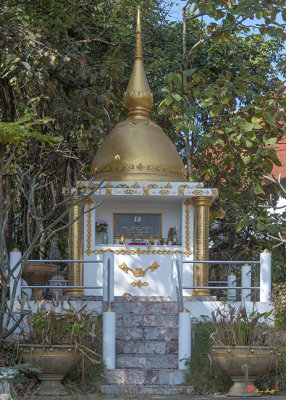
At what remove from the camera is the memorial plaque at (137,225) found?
18469mm

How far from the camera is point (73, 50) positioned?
53.7 feet

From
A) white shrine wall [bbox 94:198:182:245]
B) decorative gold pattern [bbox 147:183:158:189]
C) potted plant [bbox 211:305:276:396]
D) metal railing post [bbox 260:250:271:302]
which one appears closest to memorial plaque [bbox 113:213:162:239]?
white shrine wall [bbox 94:198:182:245]

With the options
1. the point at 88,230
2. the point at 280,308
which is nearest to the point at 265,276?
the point at 280,308

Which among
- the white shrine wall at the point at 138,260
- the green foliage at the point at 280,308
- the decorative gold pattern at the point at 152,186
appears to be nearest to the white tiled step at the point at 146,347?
the green foliage at the point at 280,308

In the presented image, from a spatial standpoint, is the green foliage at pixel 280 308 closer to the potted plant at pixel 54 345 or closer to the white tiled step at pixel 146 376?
the white tiled step at pixel 146 376

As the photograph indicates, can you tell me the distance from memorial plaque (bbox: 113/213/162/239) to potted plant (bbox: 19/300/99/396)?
623 cm

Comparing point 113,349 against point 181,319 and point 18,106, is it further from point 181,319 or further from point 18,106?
point 18,106

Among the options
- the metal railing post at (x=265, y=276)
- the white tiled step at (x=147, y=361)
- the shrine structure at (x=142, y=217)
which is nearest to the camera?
the white tiled step at (x=147, y=361)

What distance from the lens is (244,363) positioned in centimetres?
1146

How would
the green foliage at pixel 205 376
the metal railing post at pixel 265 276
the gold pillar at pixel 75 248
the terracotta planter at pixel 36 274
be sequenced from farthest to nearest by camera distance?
the gold pillar at pixel 75 248 < the terracotta planter at pixel 36 274 < the metal railing post at pixel 265 276 < the green foliage at pixel 205 376

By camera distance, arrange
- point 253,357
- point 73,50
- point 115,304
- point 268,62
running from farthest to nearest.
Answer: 1. point 268,62
2. point 73,50
3. point 115,304
4. point 253,357

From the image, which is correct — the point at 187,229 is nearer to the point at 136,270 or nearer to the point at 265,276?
the point at 136,270

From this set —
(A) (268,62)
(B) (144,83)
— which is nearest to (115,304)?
(B) (144,83)

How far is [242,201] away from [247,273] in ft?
15.3
